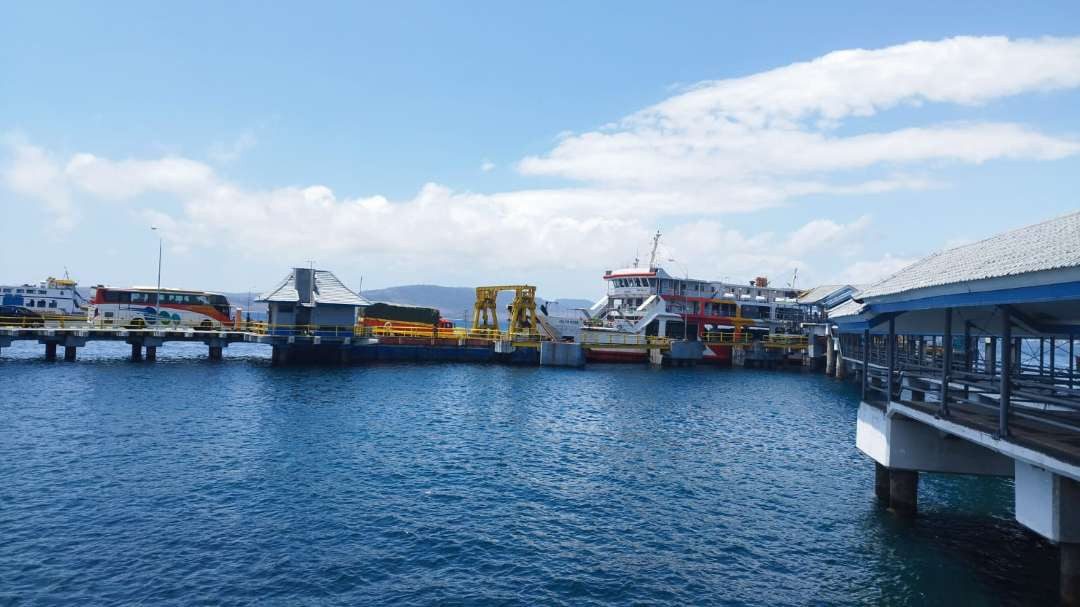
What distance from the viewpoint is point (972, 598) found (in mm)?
14125

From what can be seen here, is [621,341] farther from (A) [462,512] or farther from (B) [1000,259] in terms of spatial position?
(B) [1000,259]

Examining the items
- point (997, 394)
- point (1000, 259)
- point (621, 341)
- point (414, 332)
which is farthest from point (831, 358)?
point (1000, 259)

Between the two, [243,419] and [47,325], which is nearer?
[243,419]

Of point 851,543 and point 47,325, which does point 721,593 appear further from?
point 47,325

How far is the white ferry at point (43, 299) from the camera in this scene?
60750 mm

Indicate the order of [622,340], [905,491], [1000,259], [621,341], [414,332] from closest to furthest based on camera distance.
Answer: [1000,259] → [905,491] → [414,332] → [621,341] → [622,340]

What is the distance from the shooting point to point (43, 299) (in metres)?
63.3

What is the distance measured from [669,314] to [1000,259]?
202ft

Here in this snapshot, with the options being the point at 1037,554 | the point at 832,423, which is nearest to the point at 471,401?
the point at 832,423

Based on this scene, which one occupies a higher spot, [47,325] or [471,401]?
[47,325]

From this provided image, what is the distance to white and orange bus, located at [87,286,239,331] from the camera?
190 feet

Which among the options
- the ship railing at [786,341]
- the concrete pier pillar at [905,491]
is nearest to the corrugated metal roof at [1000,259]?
the concrete pier pillar at [905,491]

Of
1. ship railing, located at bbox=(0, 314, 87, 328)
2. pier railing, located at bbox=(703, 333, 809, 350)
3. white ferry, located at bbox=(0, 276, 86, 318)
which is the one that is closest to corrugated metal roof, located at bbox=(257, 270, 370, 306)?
ship railing, located at bbox=(0, 314, 87, 328)

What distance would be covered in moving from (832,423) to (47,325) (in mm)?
63819
